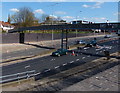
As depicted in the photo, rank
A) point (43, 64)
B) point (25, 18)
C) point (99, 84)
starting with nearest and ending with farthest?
1. point (99, 84)
2. point (43, 64)
3. point (25, 18)

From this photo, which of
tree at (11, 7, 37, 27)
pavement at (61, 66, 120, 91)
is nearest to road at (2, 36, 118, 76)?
pavement at (61, 66, 120, 91)

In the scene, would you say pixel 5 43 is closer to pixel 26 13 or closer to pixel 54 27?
pixel 54 27

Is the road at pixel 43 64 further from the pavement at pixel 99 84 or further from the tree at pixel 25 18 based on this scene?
the tree at pixel 25 18

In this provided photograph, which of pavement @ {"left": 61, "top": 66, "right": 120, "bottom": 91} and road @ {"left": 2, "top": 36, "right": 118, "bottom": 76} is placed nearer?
pavement @ {"left": 61, "top": 66, "right": 120, "bottom": 91}

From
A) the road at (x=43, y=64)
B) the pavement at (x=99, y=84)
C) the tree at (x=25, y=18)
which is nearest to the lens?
the pavement at (x=99, y=84)

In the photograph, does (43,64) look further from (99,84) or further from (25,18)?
(25,18)

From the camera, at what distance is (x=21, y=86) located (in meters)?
13.8

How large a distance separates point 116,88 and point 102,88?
1206mm

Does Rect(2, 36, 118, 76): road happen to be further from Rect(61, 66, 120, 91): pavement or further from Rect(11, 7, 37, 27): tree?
Rect(11, 7, 37, 27): tree

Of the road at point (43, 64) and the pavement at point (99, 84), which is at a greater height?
the pavement at point (99, 84)

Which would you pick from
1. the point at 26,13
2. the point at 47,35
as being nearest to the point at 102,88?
the point at 47,35

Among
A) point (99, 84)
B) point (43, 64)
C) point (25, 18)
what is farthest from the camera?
point (25, 18)

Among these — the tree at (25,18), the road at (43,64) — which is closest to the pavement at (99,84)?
the road at (43,64)

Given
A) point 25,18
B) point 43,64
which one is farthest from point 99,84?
point 25,18
